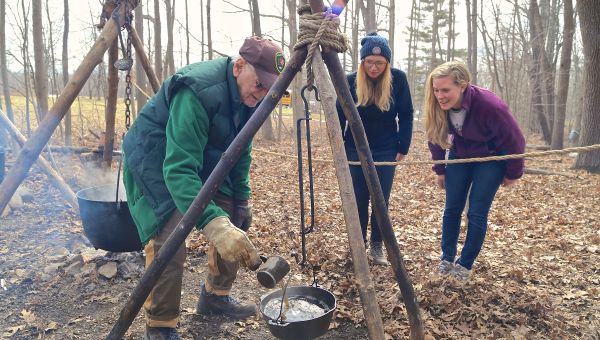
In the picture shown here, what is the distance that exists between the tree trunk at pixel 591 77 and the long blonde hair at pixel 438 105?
7902mm

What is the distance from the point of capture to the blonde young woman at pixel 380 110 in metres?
3.70

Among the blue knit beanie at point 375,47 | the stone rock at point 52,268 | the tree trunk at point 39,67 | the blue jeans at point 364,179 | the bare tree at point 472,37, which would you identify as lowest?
the stone rock at point 52,268

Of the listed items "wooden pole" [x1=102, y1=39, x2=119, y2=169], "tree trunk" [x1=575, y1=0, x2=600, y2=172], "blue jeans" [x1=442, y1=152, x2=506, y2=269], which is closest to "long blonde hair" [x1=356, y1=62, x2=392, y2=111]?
"blue jeans" [x1=442, y1=152, x2=506, y2=269]

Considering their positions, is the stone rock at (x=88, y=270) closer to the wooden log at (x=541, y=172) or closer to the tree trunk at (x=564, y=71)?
the wooden log at (x=541, y=172)

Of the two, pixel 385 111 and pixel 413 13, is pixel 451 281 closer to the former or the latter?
pixel 385 111

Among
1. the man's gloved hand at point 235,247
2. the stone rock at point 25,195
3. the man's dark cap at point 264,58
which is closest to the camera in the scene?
the man's gloved hand at point 235,247

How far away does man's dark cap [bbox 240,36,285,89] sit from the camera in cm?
246

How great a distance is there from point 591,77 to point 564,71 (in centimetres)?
357

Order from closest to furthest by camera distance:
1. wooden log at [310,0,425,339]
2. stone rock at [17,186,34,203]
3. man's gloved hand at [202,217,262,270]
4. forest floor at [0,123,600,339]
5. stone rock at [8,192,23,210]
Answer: man's gloved hand at [202,217,262,270]
wooden log at [310,0,425,339]
forest floor at [0,123,600,339]
stone rock at [8,192,23,210]
stone rock at [17,186,34,203]

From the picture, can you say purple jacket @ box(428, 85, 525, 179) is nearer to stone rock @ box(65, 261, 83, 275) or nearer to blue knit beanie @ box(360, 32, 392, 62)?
blue knit beanie @ box(360, 32, 392, 62)

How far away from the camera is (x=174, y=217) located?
8.48 ft

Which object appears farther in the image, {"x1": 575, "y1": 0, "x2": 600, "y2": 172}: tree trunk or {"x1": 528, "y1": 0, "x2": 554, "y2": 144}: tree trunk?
{"x1": 528, "y1": 0, "x2": 554, "y2": 144}: tree trunk

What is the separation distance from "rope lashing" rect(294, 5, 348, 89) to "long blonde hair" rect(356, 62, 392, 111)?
5.03 ft

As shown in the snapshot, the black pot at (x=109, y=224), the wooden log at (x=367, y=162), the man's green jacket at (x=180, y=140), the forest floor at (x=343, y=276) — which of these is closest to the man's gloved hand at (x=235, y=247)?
the man's green jacket at (x=180, y=140)
